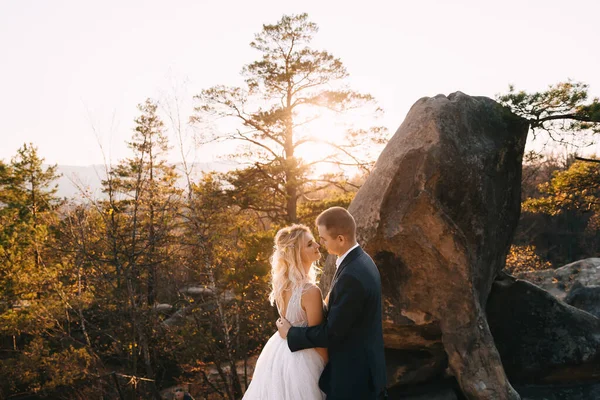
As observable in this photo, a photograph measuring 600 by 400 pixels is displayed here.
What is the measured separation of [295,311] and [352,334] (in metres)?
0.45

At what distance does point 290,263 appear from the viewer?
3.37 m

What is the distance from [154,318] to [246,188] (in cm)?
619

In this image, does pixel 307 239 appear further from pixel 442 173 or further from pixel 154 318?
pixel 154 318

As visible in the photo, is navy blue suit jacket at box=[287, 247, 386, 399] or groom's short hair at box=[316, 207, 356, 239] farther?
groom's short hair at box=[316, 207, 356, 239]

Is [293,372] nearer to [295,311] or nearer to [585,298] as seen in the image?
[295,311]

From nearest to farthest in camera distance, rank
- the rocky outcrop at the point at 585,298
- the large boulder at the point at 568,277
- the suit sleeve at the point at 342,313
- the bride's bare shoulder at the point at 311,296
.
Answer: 1. the suit sleeve at the point at 342,313
2. the bride's bare shoulder at the point at 311,296
3. the rocky outcrop at the point at 585,298
4. the large boulder at the point at 568,277

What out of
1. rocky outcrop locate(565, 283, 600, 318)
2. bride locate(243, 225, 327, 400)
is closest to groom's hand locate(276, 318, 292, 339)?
bride locate(243, 225, 327, 400)

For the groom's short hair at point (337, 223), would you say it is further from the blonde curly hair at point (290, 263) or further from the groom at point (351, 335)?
the blonde curly hair at point (290, 263)

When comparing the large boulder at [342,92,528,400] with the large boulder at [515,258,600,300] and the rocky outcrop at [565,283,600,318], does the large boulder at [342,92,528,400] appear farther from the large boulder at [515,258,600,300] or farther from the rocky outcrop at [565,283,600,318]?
the large boulder at [515,258,600,300]

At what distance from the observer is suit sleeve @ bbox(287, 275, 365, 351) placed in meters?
3.03

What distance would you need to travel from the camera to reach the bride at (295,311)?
3.28 metres

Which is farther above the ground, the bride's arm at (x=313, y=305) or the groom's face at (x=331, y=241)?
the groom's face at (x=331, y=241)

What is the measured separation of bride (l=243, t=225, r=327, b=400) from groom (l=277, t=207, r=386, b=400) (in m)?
0.09

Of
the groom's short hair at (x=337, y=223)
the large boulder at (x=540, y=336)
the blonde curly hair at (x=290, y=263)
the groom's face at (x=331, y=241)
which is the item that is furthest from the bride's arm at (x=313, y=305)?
the large boulder at (x=540, y=336)
